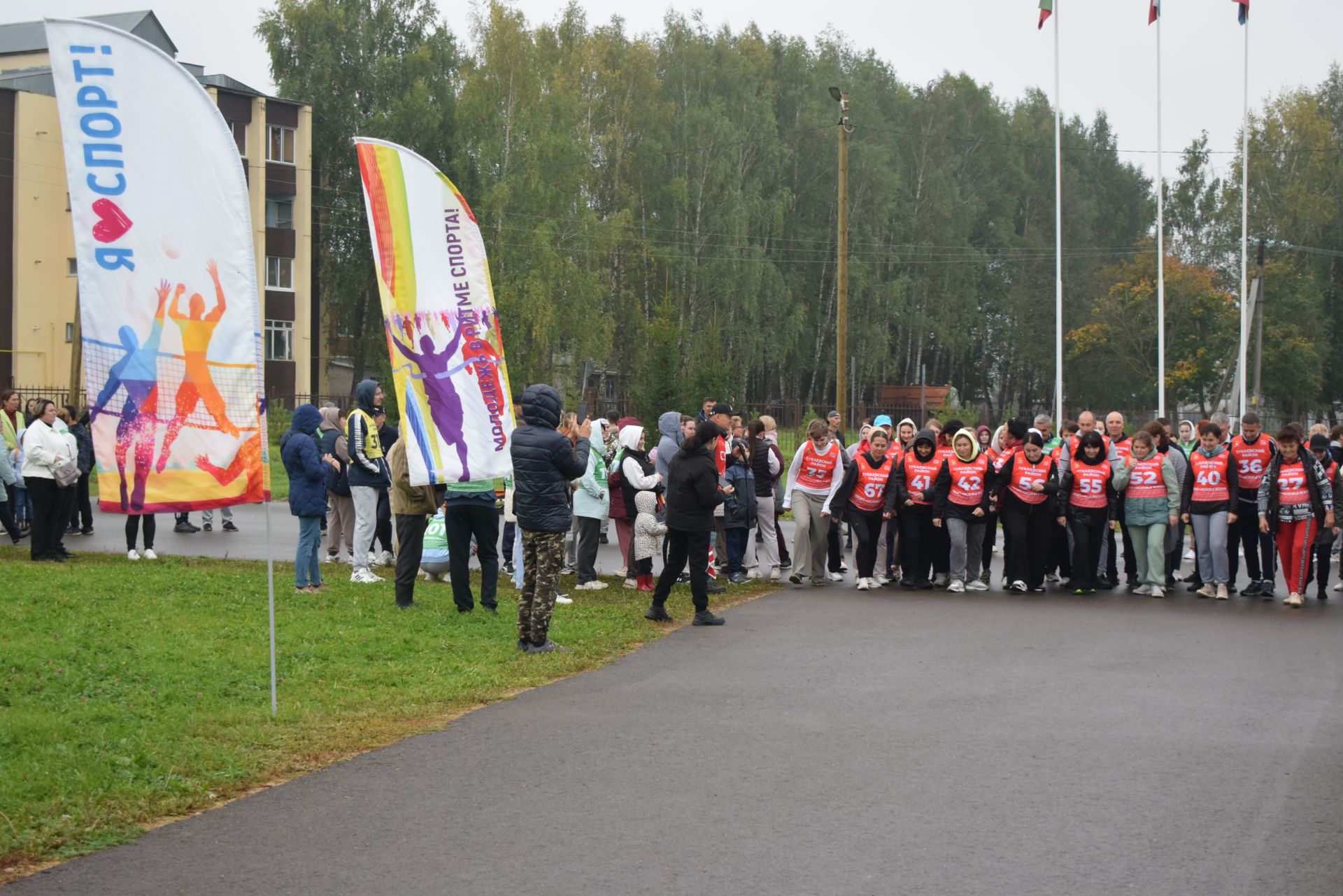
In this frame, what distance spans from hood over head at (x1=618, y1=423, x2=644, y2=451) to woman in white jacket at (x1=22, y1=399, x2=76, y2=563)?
21.0 ft

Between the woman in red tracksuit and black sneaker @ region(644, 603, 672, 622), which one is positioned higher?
the woman in red tracksuit

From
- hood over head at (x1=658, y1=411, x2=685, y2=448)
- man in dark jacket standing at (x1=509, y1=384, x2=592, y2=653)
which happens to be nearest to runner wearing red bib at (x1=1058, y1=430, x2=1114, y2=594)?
hood over head at (x1=658, y1=411, x2=685, y2=448)

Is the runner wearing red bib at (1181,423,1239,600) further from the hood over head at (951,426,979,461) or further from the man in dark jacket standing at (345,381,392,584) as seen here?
the man in dark jacket standing at (345,381,392,584)

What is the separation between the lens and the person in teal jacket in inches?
619

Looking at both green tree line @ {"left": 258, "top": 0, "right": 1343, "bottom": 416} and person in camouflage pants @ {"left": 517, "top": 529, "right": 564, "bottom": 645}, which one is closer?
person in camouflage pants @ {"left": 517, "top": 529, "right": 564, "bottom": 645}

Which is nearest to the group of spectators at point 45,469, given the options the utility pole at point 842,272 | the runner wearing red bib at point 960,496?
the runner wearing red bib at point 960,496

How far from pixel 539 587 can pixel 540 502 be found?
67 centimetres

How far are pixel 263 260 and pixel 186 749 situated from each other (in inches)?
1915

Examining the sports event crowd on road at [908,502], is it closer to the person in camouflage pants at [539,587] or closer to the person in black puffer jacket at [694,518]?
the person in black puffer jacket at [694,518]

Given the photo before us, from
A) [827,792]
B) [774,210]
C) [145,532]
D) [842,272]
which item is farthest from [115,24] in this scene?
[827,792]

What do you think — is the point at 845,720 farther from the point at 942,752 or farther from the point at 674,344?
the point at 674,344

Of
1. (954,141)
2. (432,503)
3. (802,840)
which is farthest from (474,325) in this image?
(954,141)

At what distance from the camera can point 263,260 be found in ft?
176

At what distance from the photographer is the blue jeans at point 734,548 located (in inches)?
645
